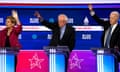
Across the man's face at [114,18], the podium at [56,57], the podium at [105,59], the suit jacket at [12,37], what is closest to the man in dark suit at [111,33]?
the man's face at [114,18]

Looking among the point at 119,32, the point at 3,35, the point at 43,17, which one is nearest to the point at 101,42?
the point at 119,32

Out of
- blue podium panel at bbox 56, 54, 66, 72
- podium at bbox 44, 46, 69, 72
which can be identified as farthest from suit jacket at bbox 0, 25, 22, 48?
blue podium panel at bbox 56, 54, 66, 72

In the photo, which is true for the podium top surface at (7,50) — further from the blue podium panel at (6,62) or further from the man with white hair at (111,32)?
the man with white hair at (111,32)

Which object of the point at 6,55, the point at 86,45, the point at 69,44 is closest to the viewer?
the point at 6,55

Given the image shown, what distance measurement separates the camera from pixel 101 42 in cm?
729

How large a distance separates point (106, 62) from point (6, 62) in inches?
56.9

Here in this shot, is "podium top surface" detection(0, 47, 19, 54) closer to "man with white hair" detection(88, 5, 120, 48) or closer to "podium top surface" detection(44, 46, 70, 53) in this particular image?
"podium top surface" detection(44, 46, 70, 53)

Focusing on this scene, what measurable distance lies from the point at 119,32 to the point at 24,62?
6.46 feet

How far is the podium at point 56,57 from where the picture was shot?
610 centimetres

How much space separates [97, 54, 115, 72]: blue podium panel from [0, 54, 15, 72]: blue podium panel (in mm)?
1283

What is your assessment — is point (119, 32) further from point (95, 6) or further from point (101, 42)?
point (95, 6)

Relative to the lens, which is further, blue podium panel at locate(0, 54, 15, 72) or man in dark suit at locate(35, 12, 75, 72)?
man in dark suit at locate(35, 12, 75, 72)

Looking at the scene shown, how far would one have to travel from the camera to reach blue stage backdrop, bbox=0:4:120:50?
7715 mm

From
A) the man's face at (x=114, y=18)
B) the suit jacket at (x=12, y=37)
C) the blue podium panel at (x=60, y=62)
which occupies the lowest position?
the blue podium panel at (x=60, y=62)
